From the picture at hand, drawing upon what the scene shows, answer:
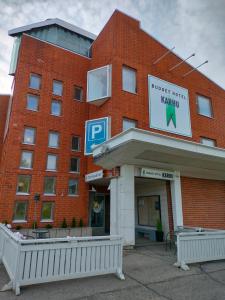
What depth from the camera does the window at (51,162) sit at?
16.3 metres

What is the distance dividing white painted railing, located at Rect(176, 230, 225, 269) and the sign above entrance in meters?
4.39

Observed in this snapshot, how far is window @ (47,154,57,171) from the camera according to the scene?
643 inches

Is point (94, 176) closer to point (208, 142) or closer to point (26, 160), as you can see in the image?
point (26, 160)

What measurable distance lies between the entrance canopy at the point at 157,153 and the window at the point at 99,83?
4524 mm

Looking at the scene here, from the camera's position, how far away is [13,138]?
15.4 meters

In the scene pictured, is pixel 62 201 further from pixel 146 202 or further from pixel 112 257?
pixel 112 257

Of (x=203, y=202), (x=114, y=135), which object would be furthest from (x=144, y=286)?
(x=203, y=202)

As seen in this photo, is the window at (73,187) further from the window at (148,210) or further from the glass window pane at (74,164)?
the window at (148,210)

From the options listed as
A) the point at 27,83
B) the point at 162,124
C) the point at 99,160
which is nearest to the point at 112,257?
the point at 99,160

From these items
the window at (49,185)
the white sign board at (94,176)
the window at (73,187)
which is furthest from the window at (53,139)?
the white sign board at (94,176)

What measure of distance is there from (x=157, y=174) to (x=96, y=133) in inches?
183

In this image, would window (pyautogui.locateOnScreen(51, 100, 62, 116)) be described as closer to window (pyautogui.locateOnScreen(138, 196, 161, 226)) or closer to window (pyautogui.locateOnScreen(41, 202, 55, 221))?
window (pyautogui.locateOnScreen(41, 202, 55, 221))

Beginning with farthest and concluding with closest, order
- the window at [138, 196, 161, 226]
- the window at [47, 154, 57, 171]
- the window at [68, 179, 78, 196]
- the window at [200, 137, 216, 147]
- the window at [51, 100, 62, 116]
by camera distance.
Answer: the window at [51, 100, 62, 116]
the window at [200, 137, 216, 147]
the window at [68, 179, 78, 196]
the window at [47, 154, 57, 171]
the window at [138, 196, 161, 226]

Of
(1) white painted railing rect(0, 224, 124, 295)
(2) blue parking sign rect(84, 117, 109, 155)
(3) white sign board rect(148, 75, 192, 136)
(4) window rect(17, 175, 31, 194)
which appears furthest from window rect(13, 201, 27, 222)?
(3) white sign board rect(148, 75, 192, 136)
